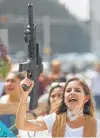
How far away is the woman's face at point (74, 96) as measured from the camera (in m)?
3.45

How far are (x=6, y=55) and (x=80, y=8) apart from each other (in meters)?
1.29

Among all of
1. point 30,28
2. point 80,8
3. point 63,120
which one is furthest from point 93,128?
point 80,8

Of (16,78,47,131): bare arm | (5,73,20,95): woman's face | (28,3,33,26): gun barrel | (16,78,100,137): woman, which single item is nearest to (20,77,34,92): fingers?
(16,78,47,131): bare arm

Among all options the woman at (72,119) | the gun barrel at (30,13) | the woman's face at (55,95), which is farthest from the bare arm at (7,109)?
the gun barrel at (30,13)

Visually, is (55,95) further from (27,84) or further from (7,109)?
(27,84)

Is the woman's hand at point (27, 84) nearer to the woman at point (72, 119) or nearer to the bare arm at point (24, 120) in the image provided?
the bare arm at point (24, 120)

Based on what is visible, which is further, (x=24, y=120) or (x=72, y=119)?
(x=72, y=119)

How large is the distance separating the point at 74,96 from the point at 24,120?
0.37 metres

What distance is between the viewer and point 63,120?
346 cm

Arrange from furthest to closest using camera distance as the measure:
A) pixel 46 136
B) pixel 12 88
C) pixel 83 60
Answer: pixel 83 60 → pixel 12 88 → pixel 46 136

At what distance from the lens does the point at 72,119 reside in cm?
349

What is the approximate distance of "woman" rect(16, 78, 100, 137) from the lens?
11.2 feet

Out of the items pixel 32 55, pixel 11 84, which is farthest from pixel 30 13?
pixel 11 84

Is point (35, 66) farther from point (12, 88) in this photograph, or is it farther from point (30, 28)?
point (12, 88)
